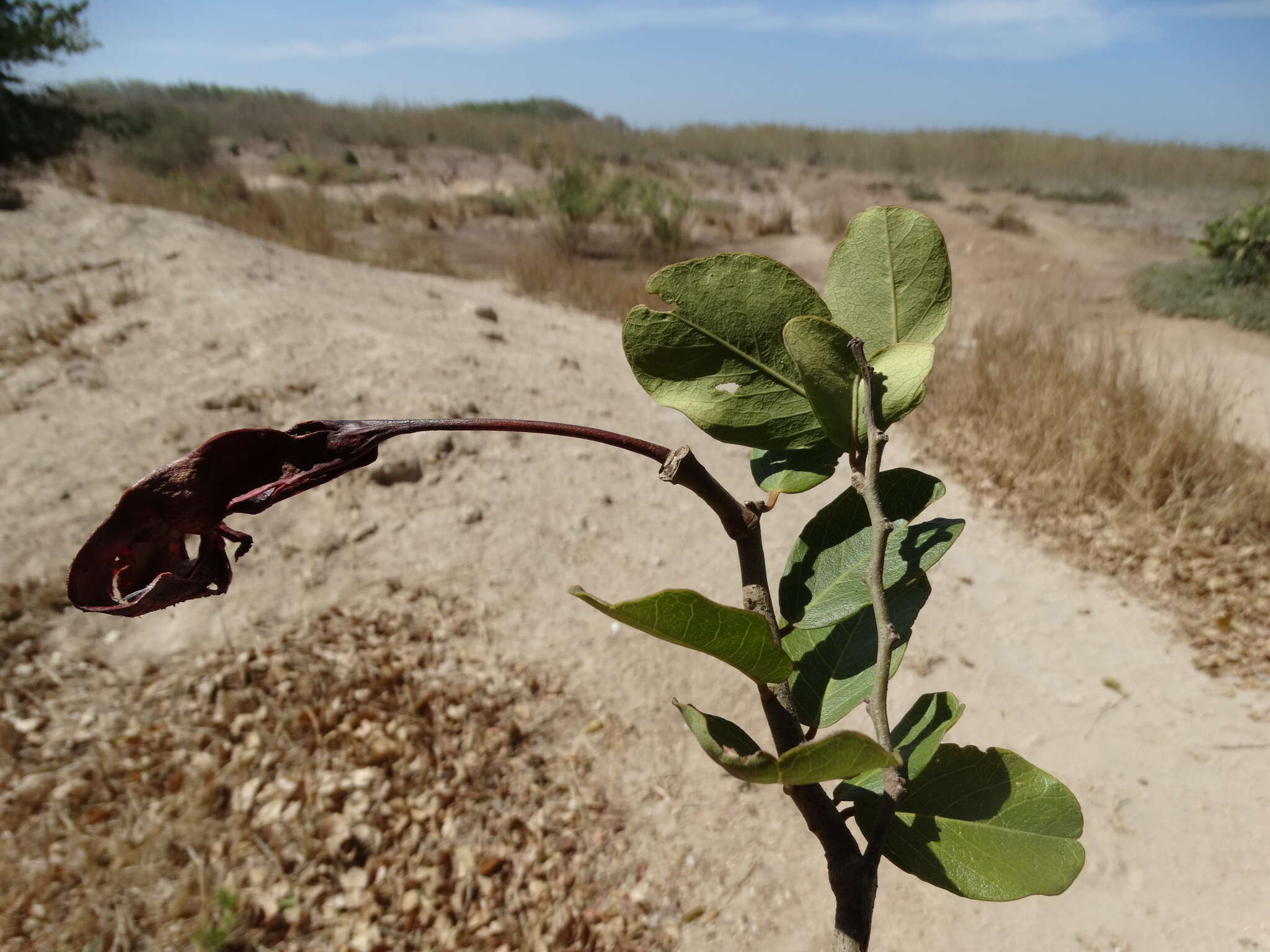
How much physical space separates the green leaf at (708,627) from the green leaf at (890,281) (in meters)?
0.13

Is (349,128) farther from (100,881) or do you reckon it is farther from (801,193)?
(100,881)

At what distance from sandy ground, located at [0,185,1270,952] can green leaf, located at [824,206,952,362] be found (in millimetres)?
1493

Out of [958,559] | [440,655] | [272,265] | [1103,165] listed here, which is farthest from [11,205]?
[1103,165]

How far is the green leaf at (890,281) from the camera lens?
322mm

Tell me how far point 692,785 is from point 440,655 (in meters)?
0.70

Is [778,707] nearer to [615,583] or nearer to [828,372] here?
[828,372]

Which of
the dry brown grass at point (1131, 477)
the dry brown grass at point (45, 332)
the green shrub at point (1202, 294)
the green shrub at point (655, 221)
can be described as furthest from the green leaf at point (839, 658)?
the green shrub at point (655, 221)

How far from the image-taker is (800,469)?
0.35 meters

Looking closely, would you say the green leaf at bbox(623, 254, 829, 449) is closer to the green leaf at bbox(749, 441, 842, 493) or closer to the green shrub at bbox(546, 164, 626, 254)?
the green leaf at bbox(749, 441, 842, 493)

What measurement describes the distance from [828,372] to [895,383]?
1.3 inches

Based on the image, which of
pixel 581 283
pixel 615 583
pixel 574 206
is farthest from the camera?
pixel 574 206

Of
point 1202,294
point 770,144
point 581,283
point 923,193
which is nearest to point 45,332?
point 581,283

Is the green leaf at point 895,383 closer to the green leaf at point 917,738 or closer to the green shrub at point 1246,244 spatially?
the green leaf at point 917,738

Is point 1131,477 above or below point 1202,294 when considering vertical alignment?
below
